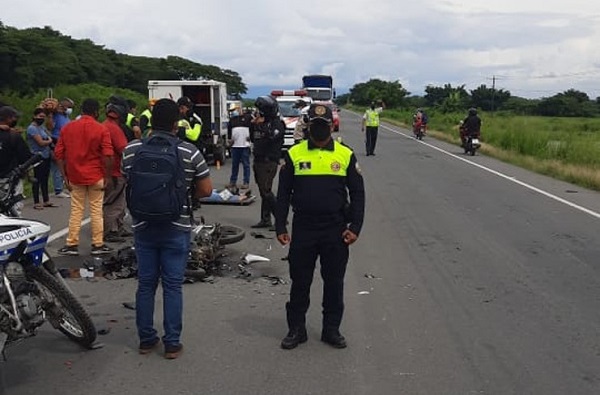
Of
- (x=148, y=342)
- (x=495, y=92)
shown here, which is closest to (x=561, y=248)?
(x=148, y=342)

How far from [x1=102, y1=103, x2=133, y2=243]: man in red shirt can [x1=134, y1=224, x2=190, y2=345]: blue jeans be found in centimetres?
398

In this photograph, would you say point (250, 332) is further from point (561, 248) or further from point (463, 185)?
point (463, 185)

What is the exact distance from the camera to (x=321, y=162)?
5.18 m

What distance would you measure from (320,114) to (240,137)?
8.11 m

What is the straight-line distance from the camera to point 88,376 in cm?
470

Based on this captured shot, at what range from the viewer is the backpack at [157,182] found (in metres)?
4.75

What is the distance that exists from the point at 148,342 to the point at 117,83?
6559 centimetres

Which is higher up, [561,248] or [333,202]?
[333,202]

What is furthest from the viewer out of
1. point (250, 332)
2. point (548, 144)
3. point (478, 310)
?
point (548, 144)

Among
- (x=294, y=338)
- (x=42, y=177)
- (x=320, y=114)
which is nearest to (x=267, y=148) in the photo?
(x=42, y=177)

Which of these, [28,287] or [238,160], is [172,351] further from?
[238,160]

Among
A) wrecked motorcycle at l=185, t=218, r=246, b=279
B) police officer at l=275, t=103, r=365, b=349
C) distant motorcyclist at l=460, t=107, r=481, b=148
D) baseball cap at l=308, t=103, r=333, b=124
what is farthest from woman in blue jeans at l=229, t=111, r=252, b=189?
distant motorcyclist at l=460, t=107, r=481, b=148

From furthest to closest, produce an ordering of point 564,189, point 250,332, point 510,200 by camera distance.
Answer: point 564,189
point 510,200
point 250,332

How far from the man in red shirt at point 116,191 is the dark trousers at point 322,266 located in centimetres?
426
